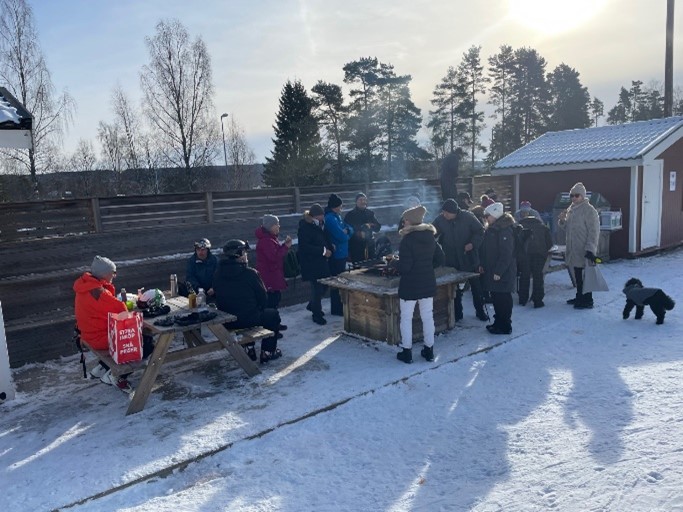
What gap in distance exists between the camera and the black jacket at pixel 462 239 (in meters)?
7.86

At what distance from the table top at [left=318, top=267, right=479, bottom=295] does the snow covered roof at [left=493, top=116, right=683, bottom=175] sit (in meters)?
7.68

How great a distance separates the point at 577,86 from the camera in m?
43.2

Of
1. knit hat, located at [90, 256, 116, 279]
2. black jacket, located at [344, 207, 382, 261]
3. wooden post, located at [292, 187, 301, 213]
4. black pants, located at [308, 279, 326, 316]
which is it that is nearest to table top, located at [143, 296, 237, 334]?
knit hat, located at [90, 256, 116, 279]

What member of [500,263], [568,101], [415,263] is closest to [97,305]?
[415,263]

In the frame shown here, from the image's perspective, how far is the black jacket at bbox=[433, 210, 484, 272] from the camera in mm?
7863

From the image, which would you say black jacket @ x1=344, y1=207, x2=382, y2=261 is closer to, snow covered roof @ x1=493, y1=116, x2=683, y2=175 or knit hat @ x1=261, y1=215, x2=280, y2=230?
knit hat @ x1=261, y1=215, x2=280, y2=230

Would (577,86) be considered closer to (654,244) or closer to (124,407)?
(654,244)

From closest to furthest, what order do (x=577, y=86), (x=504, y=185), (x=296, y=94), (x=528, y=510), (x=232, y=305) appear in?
(x=528, y=510) < (x=232, y=305) < (x=504, y=185) < (x=296, y=94) < (x=577, y=86)

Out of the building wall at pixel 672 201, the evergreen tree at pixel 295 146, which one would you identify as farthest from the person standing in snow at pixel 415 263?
the evergreen tree at pixel 295 146

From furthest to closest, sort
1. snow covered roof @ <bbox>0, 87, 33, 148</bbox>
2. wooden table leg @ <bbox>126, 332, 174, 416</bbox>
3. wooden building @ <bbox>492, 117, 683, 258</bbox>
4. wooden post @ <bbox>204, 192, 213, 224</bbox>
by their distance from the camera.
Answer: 1. wooden building @ <bbox>492, 117, 683, 258</bbox>
2. wooden post @ <bbox>204, 192, 213, 224</bbox>
3. snow covered roof @ <bbox>0, 87, 33, 148</bbox>
4. wooden table leg @ <bbox>126, 332, 174, 416</bbox>

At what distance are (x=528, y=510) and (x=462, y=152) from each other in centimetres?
3820

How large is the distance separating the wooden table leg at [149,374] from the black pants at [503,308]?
4.52m

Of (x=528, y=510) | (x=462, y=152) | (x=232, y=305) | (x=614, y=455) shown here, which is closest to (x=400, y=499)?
(x=528, y=510)

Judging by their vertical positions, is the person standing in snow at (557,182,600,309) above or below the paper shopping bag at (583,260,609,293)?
above
